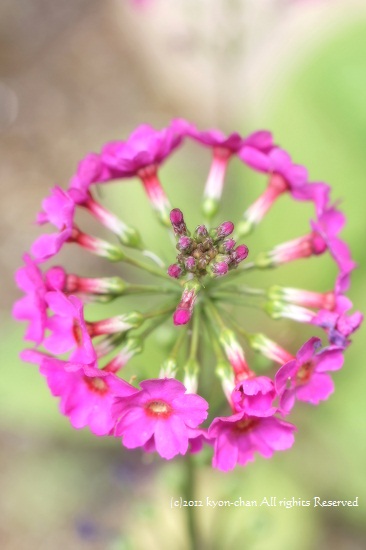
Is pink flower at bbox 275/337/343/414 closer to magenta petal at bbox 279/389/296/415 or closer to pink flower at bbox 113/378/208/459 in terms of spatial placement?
magenta petal at bbox 279/389/296/415

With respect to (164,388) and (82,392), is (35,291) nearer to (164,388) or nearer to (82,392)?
(82,392)

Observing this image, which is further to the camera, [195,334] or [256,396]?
[195,334]

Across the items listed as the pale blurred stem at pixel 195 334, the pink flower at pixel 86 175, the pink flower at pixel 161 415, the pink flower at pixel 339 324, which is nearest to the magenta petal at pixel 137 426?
the pink flower at pixel 161 415

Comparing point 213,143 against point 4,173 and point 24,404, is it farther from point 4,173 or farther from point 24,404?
point 4,173

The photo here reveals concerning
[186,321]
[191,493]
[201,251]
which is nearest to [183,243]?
[201,251]

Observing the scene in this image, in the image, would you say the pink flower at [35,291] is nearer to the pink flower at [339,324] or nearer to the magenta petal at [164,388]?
the magenta petal at [164,388]

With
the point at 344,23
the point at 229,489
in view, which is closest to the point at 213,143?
the point at 229,489
